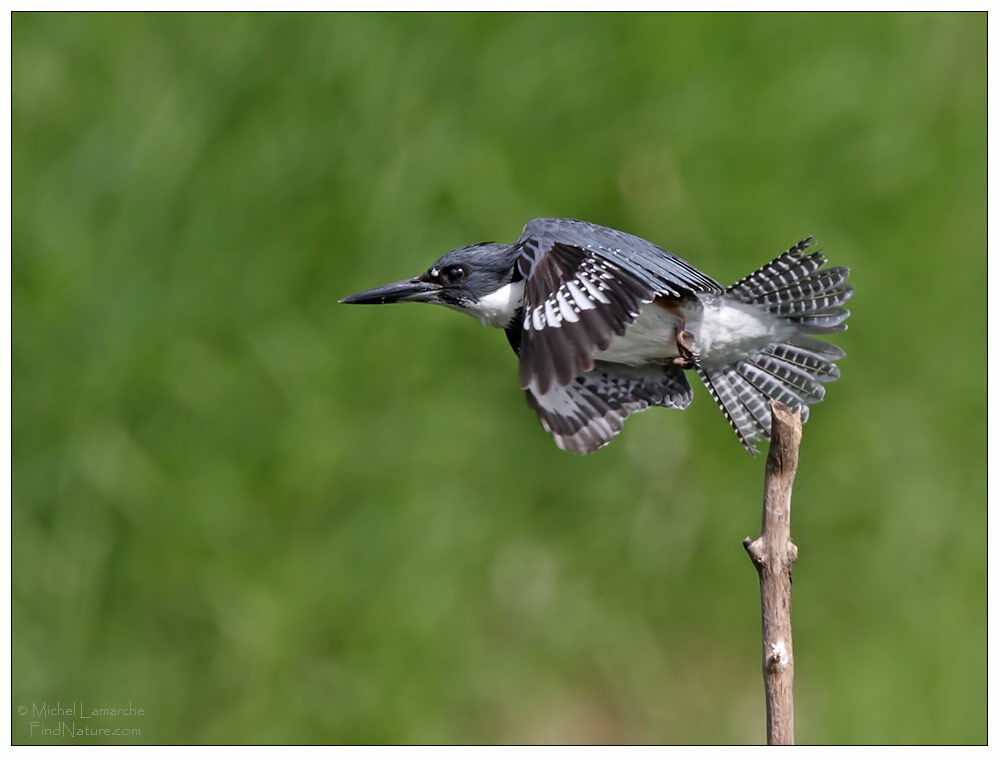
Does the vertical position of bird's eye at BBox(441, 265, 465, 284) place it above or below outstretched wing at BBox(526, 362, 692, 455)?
above

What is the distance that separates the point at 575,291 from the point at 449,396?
207 centimetres

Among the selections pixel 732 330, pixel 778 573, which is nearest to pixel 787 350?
pixel 732 330

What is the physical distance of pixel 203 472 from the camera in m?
3.84

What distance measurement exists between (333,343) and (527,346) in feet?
6.70

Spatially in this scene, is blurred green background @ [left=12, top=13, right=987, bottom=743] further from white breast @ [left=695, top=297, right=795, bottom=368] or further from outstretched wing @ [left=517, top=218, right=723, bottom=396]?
outstretched wing @ [left=517, top=218, right=723, bottom=396]

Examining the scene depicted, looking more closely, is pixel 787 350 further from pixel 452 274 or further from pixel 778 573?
pixel 778 573

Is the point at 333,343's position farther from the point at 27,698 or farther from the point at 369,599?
the point at 27,698

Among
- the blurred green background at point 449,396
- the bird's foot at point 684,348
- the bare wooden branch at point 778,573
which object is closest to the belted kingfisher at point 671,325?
the bird's foot at point 684,348

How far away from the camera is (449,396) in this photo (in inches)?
165

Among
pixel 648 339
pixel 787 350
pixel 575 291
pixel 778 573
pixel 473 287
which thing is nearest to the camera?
pixel 778 573

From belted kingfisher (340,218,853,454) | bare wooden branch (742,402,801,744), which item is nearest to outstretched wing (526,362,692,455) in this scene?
belted kingfisher (340,218,853,454)

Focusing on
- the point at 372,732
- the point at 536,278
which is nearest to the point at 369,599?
the point at 372,732

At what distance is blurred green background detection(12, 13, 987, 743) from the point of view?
12.2ft

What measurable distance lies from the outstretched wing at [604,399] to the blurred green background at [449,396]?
1.36m
